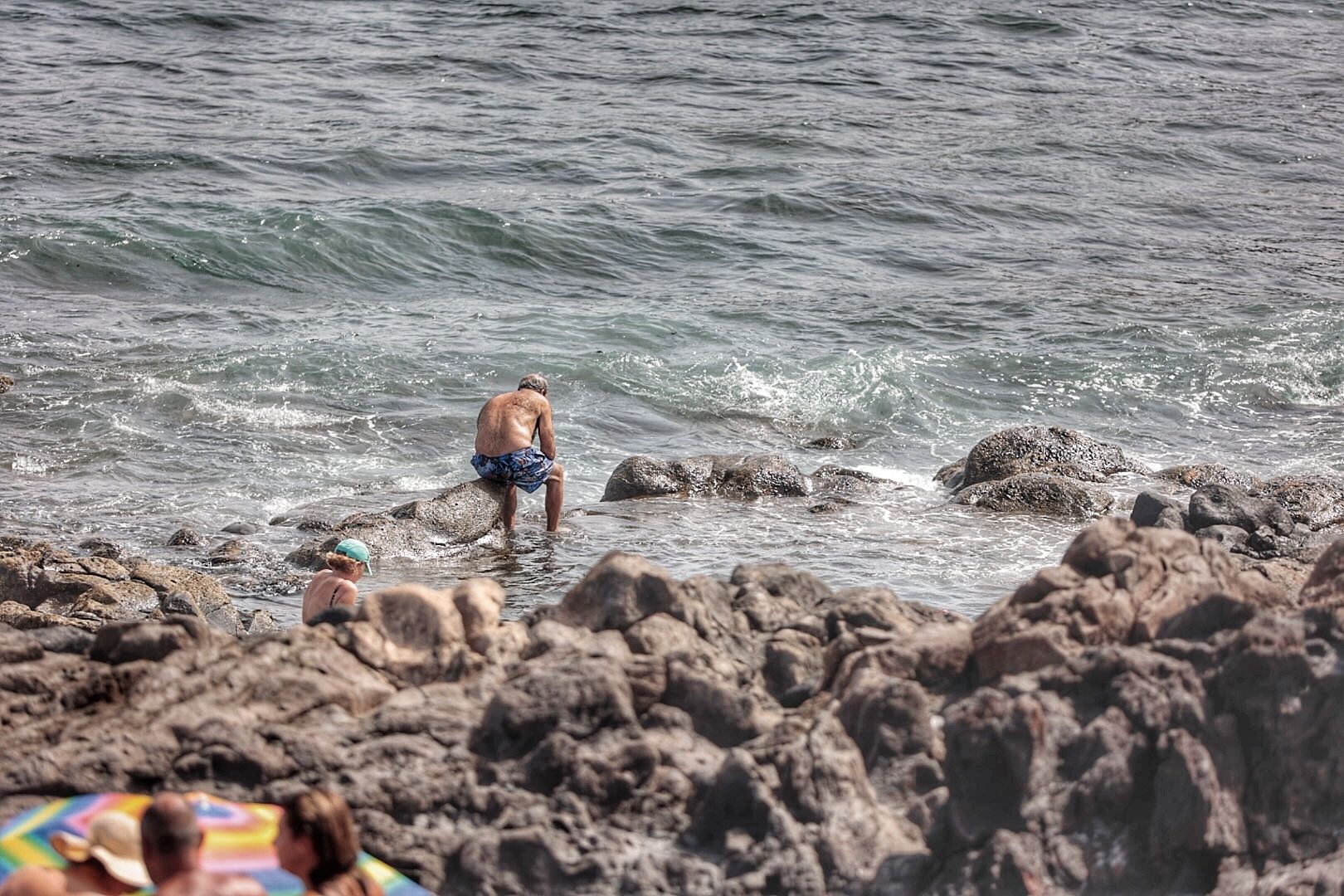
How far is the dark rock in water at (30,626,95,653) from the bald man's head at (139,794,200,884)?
61.5 inches

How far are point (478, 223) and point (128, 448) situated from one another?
857 cm

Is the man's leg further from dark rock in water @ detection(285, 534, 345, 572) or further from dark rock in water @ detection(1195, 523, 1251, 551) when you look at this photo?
dark rock in water @ detection(1195, 523, 1251, 551)

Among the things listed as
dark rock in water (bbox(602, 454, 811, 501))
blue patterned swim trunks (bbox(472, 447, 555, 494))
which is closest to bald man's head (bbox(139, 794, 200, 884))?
blue patterned swim trunks (bbox(472, 447, 555, 494))

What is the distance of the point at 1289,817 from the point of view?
15.9 ft

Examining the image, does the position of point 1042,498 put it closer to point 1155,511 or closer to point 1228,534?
point 1155,511

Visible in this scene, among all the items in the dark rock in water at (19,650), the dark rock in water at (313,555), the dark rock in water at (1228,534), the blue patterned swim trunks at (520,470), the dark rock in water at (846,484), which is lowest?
the dark rock in water at (846,484)

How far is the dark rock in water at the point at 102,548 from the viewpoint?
33.4ft

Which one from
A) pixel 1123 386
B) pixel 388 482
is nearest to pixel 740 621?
pixel 388 482

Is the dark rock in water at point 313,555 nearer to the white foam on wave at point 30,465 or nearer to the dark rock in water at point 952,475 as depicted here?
the white foam on wave at point 30,465

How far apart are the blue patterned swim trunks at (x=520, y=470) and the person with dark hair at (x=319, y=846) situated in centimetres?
729

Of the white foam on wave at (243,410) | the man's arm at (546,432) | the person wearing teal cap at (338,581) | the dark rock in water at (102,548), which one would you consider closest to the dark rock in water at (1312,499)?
the man's arm at (546,432)

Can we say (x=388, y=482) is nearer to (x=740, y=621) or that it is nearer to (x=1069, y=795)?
(x=740, y=621)

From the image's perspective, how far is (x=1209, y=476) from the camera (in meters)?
13.0

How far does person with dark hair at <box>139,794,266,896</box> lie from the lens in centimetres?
409
